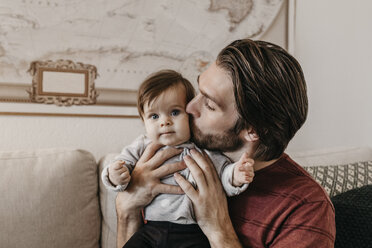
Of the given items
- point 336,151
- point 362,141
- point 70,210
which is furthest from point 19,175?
point 362,141

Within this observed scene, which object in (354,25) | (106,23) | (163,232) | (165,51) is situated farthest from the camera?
(354,25)

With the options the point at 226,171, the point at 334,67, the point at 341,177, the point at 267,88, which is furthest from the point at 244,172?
the point at 334,67

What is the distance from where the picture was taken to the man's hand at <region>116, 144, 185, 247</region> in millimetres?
1159

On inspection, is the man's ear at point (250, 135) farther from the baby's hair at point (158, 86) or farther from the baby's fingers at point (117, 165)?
the baby's fingers at point (117, 165)

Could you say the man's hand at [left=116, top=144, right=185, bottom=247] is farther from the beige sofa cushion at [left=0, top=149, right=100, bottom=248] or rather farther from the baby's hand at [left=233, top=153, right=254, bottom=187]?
the beige sofa cushion at [left=0, top=149, right=100, bottom=248]

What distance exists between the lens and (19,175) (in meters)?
1.45

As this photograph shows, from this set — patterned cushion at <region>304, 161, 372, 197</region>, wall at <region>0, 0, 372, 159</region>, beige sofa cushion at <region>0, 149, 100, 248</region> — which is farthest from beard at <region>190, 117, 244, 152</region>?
wall at <region>0, 0, 372, 159</region>

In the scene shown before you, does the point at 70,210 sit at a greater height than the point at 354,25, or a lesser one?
lesser

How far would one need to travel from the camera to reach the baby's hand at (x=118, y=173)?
1103 mm

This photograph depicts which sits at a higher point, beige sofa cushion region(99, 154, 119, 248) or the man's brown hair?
the man's brown hair

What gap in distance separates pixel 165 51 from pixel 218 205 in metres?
1.18

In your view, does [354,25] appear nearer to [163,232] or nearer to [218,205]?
[218,205]

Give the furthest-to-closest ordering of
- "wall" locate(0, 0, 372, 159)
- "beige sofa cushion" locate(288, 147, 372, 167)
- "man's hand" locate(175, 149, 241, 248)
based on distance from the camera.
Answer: "wall" locate(0, 0, 372, 159) → "beige sofa cushion" locate(288, 147, 372, 167) → "man's hand" locate(175, 149, 241, 248)

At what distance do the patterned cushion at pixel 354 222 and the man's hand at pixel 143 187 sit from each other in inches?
22.9
